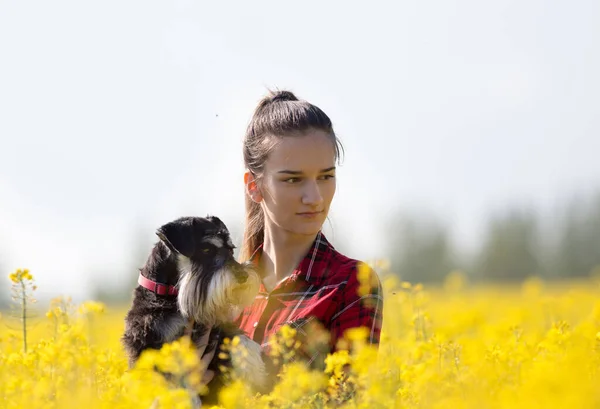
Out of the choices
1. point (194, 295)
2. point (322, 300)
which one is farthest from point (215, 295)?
point (322, 300)

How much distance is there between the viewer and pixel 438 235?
6122 cm

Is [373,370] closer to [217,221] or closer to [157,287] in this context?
[157,287]

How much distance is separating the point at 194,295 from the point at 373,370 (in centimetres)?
178

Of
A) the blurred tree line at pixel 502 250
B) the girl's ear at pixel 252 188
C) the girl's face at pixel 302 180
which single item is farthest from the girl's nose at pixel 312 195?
the blurred tree line at pixel 502 250

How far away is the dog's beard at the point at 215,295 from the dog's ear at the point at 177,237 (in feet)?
0.28

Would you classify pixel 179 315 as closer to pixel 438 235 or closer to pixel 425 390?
pixel 425 390

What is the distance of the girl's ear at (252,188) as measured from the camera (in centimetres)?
514

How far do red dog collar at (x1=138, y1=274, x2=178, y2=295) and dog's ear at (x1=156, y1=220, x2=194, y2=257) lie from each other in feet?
0.76

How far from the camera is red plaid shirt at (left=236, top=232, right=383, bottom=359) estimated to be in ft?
14.6

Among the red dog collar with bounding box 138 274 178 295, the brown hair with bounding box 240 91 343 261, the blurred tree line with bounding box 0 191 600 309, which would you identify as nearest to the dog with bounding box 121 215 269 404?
the red dog collar with bounding box 138 274 178 295

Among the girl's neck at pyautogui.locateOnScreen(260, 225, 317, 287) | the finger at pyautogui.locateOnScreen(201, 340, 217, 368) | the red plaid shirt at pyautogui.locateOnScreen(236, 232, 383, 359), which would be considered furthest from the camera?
the girl's neck at pyautogui.locateOnScreen(260, 225, 317, 287)

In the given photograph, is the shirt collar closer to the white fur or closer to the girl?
the girl

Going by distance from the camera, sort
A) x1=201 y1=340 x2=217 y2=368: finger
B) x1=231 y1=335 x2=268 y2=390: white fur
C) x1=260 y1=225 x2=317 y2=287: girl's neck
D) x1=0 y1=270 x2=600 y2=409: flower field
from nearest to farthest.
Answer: x1=0 y1=270 x2=600 y2=409: flower field
x1=231 y1=335 x2=268 y2=390: white fur
x1=201 y1=340 x2=217 y2=368: finger
x1=260 y1=225 x2=317 y2=287: girl's neck

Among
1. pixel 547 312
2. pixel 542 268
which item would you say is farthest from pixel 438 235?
pixel 547 312
